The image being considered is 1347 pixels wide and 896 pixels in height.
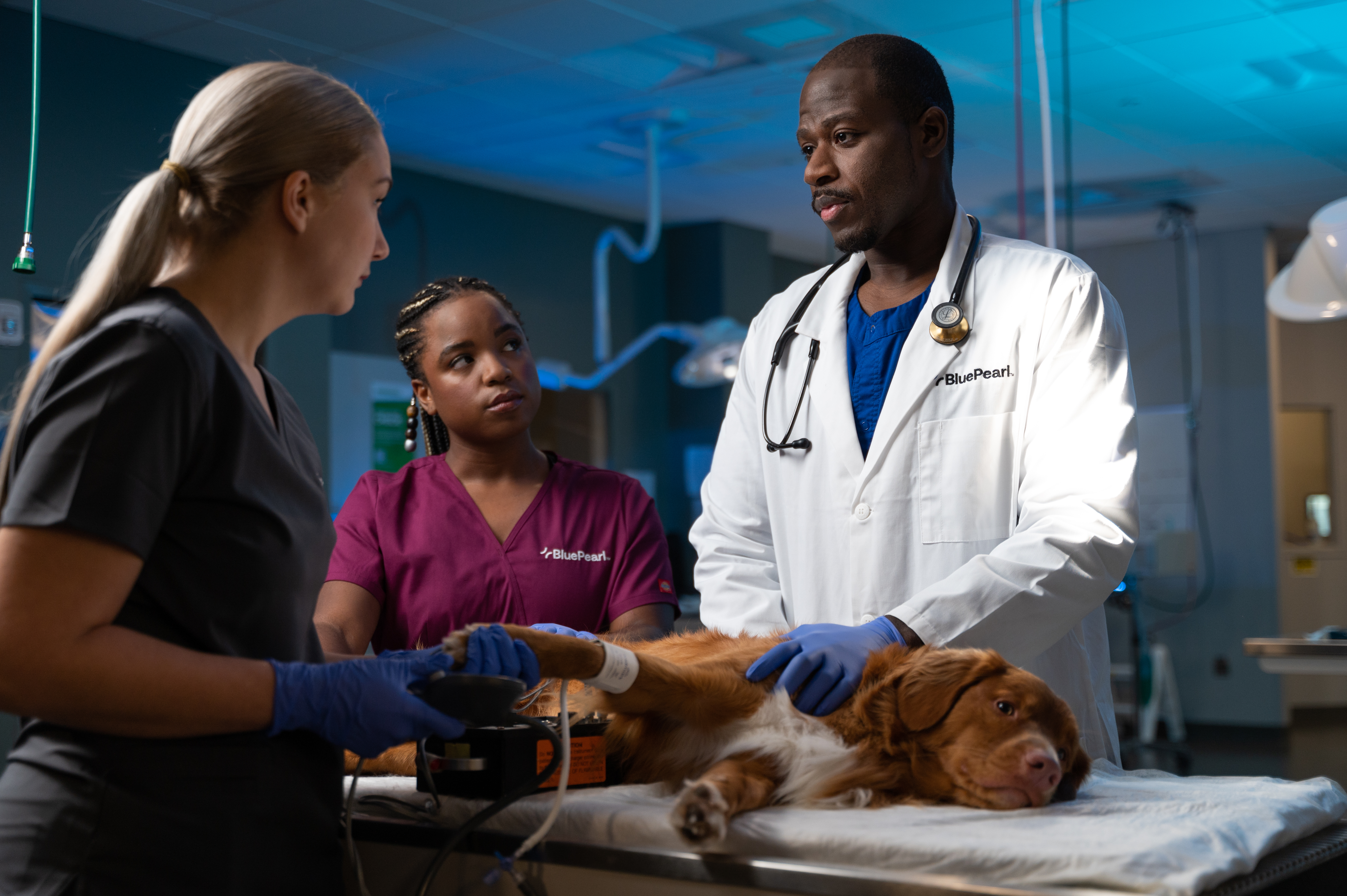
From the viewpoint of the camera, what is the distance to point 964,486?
1.66 metres

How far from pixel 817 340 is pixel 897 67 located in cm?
42

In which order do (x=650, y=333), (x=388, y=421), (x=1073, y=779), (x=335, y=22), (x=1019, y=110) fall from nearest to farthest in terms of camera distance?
(x=1073, y=779)
(x=1019, y=110)
(x=335, y=22)
(x=388, y=421)
(x=650, y=333)

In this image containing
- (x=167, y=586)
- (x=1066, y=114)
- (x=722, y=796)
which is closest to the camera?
(x=167, y=586)

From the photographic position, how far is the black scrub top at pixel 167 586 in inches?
36.3

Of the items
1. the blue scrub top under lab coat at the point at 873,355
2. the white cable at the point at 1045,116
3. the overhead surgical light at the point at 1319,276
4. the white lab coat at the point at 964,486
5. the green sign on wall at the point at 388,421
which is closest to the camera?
the white lab coat at the point at 964,486

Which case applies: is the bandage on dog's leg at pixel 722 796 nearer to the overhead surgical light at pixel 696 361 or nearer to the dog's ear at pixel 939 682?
the dog's ear at pixel 939 682

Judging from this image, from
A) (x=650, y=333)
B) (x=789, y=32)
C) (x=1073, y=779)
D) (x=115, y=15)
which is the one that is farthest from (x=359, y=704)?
(x=650, y=333)

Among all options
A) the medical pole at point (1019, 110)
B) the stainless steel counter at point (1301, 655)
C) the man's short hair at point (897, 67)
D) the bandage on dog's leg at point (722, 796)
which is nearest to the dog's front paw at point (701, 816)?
the bandage on dog's leg at point (722, 796)

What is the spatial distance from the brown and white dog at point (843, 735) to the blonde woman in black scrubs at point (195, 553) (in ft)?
0.56

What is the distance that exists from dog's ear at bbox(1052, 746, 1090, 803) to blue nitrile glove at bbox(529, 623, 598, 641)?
19.1 inches

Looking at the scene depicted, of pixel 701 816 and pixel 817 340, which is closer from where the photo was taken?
pixel 701 816

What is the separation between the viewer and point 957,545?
1.67 metres

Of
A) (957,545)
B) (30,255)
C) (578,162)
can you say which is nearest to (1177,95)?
(578,162)

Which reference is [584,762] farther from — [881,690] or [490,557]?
[490,557]
